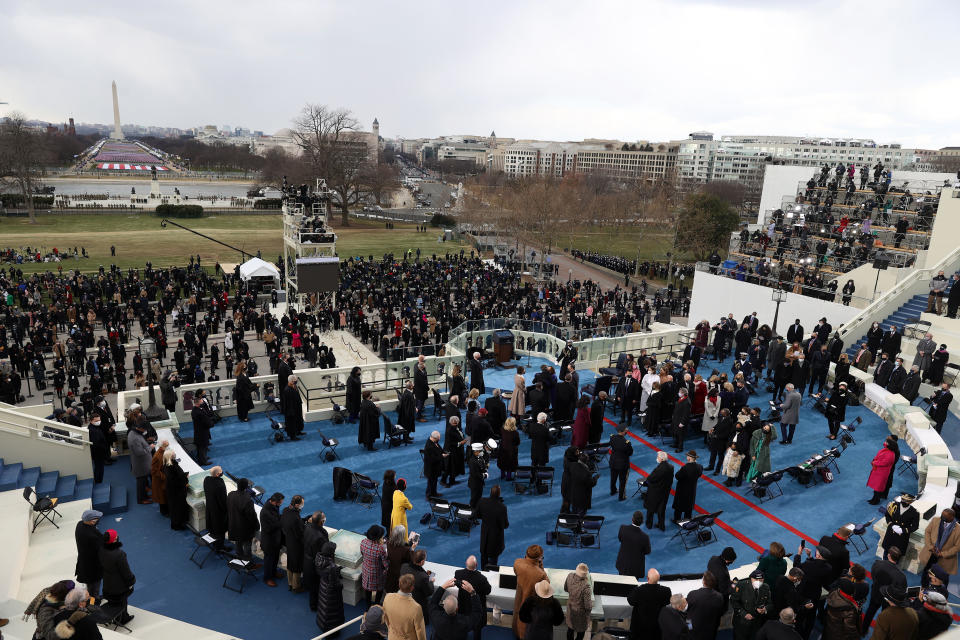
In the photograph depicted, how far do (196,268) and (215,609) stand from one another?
31425 millimetres

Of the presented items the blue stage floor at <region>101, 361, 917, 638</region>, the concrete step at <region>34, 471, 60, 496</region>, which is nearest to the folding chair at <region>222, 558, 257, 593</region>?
the blue stage floor at <region>101, 361, 917, 638</region>

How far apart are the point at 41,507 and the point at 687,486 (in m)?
9.70

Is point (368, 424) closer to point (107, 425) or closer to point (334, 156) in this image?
point (107, 425)

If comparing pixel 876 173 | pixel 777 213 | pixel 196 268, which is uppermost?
pixel 876 173

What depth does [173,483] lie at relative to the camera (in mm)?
8953

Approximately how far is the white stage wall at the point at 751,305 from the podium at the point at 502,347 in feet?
39.1

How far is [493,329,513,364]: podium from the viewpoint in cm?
1772

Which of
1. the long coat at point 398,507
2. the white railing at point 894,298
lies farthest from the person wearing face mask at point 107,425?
the white railing at point 894,298

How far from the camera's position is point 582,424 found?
36.8 feet

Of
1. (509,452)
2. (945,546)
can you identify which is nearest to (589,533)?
(509,452)

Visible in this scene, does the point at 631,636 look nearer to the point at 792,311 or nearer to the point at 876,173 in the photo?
the point at 792,311

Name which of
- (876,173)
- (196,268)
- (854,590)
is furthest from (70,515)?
(876,173)

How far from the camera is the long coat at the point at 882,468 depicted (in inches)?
391

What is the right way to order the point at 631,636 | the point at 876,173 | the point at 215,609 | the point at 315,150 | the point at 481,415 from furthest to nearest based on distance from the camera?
the point at 315,150
the point at 876,173
the point at 481,415
the point at 215,609
the point at 631,636
